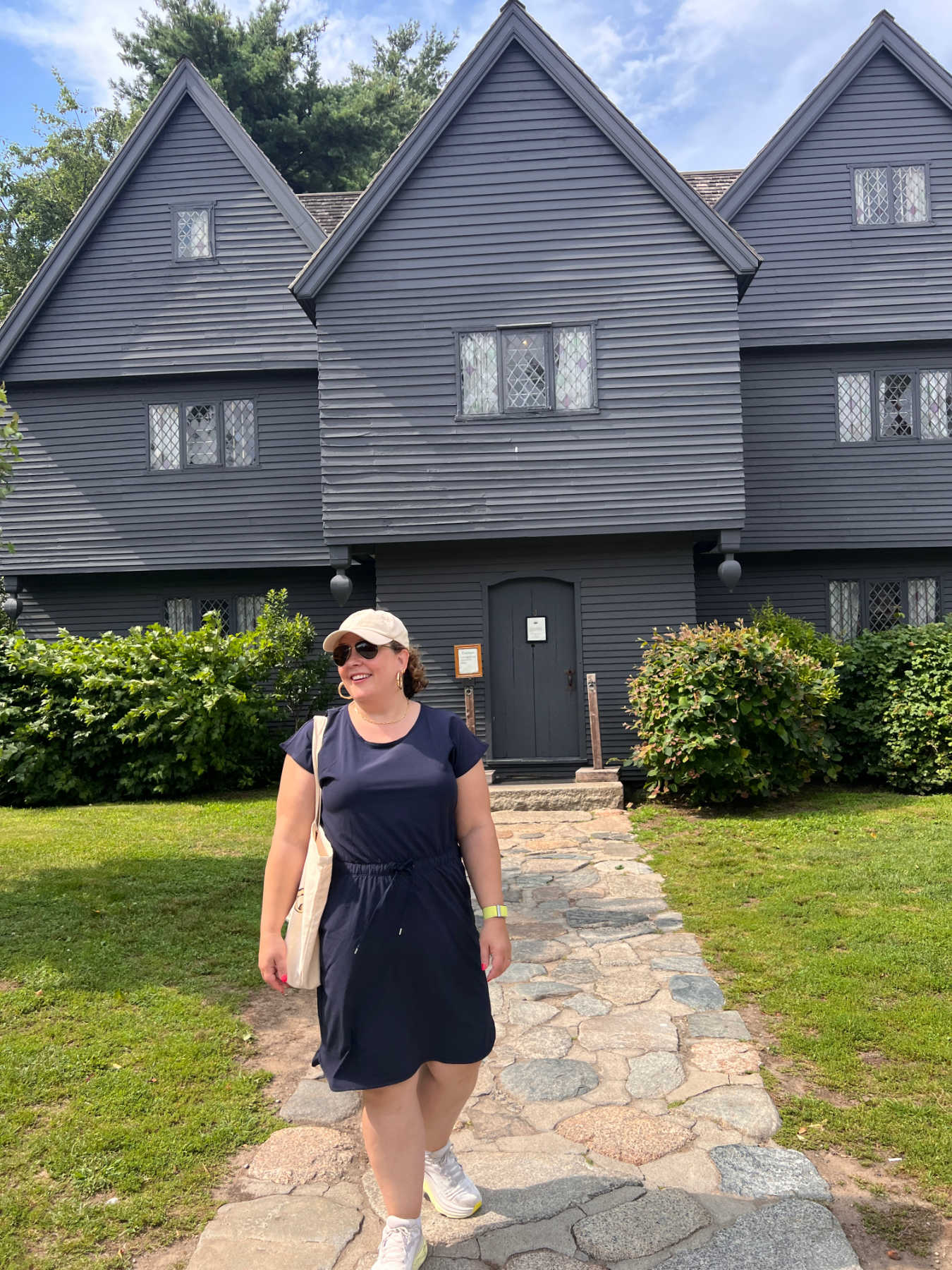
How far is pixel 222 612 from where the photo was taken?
53.4 feet

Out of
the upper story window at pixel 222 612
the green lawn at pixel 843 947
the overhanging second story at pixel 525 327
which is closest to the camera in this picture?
the green lawn at pixel 843 947

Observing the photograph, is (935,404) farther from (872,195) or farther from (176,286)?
(176,286)

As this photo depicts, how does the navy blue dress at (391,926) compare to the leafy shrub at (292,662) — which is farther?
the leafy shrub at (292,662)

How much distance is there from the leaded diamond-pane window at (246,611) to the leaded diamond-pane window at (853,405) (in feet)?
31.0

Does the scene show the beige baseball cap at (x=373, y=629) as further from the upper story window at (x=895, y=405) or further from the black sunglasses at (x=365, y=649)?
the upper story window at (x=895, y=405)

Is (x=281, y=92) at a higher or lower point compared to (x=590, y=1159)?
higher

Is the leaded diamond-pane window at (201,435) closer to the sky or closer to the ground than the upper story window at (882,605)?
closer to the sky

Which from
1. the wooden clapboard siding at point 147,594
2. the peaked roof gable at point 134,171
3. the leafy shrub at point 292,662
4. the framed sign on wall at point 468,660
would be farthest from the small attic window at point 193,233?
the framed sign on wall at point 468,660

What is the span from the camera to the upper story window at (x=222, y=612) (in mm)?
16203

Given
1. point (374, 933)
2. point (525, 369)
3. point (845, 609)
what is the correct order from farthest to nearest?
point (845, 609)
point (525, 369)
point (374, 933)

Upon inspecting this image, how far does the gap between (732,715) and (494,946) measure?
802 cm

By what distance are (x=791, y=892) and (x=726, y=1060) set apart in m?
3.00

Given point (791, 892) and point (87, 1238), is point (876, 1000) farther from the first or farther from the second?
point (87, 1238)

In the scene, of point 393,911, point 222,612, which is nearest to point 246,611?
point 222,612
